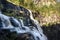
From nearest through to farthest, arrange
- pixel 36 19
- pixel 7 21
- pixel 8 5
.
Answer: pixel 7 21 → pixel 8 5 → pixel 36 19

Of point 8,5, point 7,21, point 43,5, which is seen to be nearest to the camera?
point 7,21

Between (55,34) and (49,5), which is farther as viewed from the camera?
(49,5)

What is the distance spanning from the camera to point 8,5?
37.4 feet

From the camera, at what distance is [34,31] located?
10.3 meters

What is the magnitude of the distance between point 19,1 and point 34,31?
2.99m

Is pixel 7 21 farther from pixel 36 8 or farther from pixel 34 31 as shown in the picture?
pixel 36 8

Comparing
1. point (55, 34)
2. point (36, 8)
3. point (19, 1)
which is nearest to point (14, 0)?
point (19, 1)

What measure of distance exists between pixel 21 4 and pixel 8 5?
62.1 inches

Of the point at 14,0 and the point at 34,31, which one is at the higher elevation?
the point at 14,0

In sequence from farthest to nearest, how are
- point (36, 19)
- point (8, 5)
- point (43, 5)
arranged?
1. point (43, 5)
2. point (36, 19)
3. point (8, 5)

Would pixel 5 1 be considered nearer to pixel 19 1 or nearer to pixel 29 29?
pixel 19 1

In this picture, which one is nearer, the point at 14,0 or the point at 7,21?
the point at 7,21

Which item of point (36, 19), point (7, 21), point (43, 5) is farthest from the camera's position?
point (43, 5)

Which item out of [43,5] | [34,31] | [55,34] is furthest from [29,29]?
[43,5]
